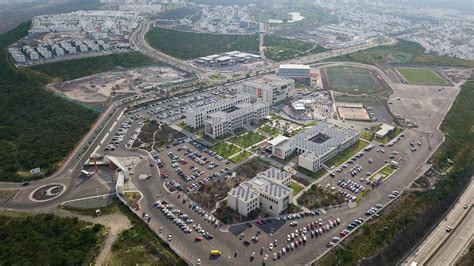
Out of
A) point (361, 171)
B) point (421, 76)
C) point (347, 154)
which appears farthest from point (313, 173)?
point (421, 76)

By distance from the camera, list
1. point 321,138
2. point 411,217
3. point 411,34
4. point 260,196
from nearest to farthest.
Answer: point 411,217 < point 260,196 < point 321,138 < point 411,34

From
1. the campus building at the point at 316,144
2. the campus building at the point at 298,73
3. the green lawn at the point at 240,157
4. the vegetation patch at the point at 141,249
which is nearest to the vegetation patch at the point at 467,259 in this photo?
the campus building at the point at 316,144

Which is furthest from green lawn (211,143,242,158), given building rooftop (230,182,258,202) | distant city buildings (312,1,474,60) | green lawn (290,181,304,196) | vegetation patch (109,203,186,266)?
distant city buildings (312,1,474,60)

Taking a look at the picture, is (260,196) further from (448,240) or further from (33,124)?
(33,124)

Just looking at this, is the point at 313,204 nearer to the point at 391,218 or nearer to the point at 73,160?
the point at 391,218

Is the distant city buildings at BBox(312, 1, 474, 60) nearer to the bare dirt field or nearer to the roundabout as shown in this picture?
the bare dirt field

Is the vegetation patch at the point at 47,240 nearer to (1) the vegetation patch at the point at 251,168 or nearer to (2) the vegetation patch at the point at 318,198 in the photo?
(1) the vegetation patch at the point at 251,168
